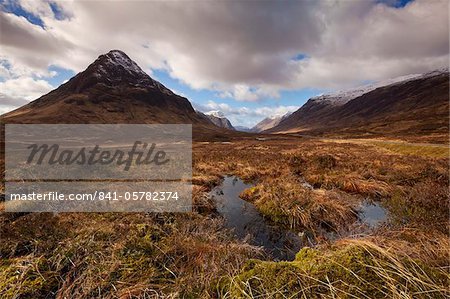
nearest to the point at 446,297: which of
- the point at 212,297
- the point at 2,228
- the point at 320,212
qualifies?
the point at 212,297

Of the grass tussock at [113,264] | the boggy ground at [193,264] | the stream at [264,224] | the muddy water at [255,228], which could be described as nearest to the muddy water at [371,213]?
the stream at [264,224]

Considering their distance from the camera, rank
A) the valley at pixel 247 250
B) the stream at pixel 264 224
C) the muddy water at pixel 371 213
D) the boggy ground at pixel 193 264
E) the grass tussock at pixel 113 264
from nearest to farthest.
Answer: the boggy ground at pixel 193 264 → the valley at pixel 247 250 → the grass tussock at pixel 113 264 → the stream at pixel 264 224 → the muddy water at pixel 371 213

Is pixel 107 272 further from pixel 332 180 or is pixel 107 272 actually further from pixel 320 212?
pixel 332 180

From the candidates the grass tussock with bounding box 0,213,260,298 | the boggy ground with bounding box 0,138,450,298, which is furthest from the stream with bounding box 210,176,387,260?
the grass tussock with bounding box 0,213,260,298

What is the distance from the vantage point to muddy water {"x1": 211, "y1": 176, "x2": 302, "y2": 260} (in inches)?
311

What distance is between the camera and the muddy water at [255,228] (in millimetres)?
7910

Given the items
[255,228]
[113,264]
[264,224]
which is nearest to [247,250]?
[113,264]

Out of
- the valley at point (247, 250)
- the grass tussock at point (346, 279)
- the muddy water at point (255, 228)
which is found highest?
the grass tussock at point (346, 279)

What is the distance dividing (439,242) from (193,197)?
9.13m

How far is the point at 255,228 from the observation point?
32.3 ft

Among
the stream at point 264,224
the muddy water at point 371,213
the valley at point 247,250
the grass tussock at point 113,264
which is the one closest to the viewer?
the valley at point 247,250

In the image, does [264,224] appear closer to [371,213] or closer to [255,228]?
[255,228]

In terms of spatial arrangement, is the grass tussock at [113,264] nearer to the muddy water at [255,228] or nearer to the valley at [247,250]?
the valley at [247,250]

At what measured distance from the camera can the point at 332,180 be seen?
16.9m
